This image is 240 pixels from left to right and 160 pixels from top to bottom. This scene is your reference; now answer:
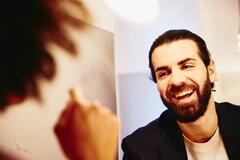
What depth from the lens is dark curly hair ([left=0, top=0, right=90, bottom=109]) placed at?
2.85ft

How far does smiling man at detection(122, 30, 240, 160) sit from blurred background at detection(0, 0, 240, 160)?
0.16 feet

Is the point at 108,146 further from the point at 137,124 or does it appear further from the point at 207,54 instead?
the point at 207,54

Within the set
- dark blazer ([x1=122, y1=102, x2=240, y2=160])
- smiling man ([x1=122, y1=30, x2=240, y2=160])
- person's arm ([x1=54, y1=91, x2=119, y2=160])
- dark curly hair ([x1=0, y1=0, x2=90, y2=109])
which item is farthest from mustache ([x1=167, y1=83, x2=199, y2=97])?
dark curly hair ([x1=0, y1=0, x2=90, y2=109])

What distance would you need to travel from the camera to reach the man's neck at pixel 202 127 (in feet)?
3.91

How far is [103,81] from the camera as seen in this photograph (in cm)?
115

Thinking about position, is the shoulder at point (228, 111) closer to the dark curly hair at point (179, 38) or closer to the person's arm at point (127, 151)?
the dark curly hair at point (179, 38)

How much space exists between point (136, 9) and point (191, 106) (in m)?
0.47

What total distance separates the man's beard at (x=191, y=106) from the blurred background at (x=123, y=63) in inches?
2.8

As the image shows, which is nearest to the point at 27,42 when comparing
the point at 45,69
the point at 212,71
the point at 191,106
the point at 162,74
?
the point at 45,69

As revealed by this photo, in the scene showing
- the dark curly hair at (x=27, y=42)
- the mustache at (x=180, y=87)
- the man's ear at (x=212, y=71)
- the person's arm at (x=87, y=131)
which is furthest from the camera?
the man's ear at (x=212, y=71)

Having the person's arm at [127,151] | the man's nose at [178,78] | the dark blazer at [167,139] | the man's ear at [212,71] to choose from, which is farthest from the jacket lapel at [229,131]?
the person's arm at [127,151]

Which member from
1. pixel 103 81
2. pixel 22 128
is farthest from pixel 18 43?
pixel 103 81

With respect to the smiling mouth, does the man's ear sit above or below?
above

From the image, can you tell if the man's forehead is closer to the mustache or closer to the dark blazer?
the mustache
